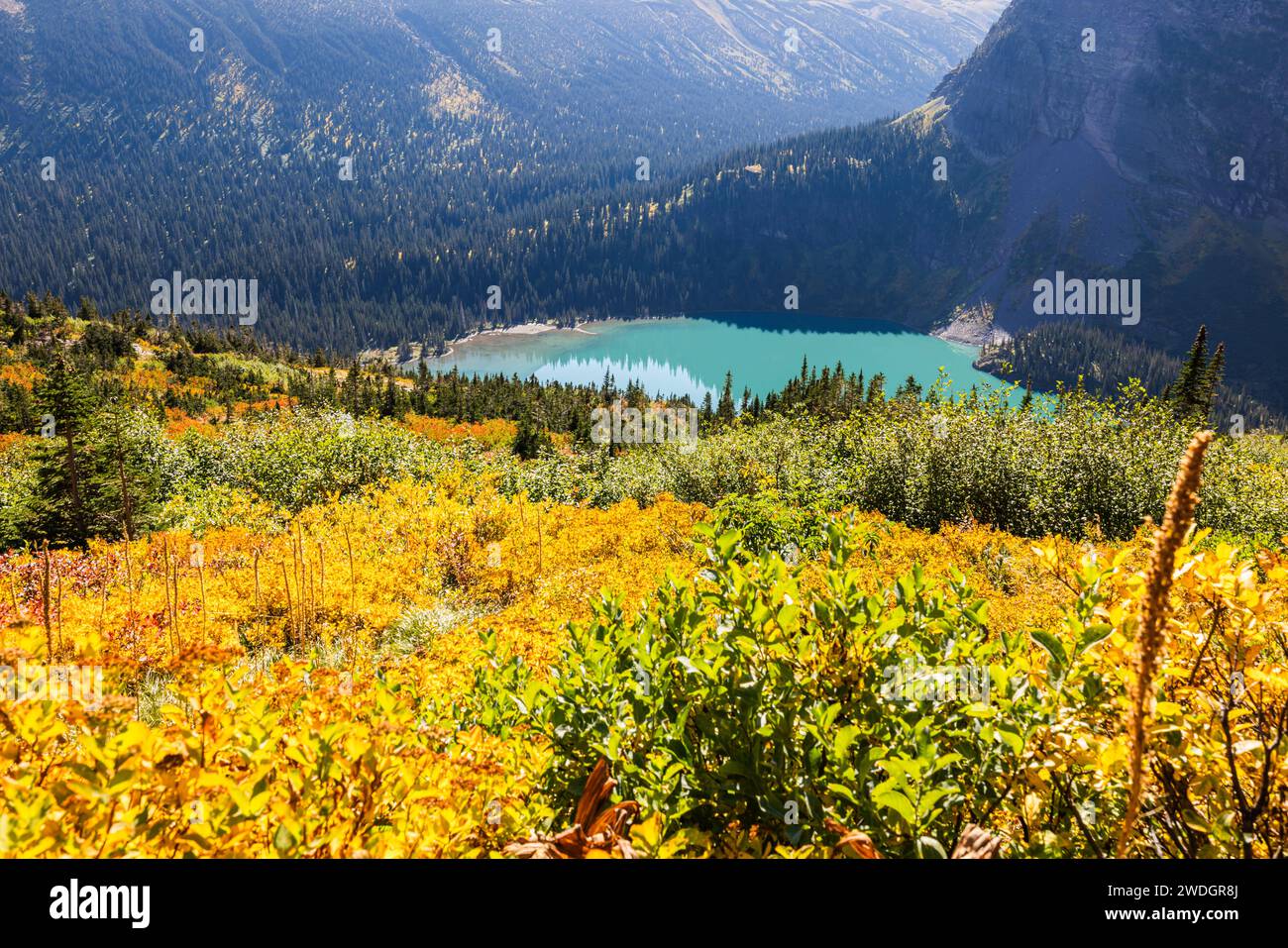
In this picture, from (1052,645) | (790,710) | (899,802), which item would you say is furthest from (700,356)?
(899,802)

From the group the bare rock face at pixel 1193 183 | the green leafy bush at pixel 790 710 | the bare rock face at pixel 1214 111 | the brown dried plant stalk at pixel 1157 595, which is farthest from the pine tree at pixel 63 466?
the bare rock face at pixel 1214 111

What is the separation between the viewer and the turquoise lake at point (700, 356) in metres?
146

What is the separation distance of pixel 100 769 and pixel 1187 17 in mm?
287203

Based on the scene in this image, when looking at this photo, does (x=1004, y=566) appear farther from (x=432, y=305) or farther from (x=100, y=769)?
(x=432, y=305)

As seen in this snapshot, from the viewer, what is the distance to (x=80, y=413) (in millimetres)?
24250

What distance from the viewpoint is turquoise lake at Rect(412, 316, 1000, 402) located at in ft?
479

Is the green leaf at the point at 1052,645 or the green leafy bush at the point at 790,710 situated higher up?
the green leaf at the point at 1052,645
